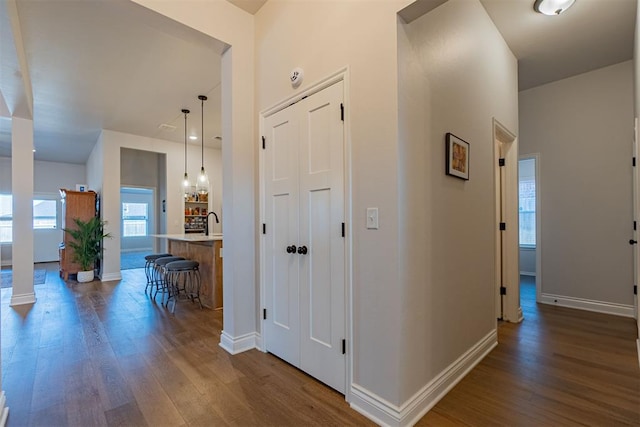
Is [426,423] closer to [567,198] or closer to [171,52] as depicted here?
[567,198]

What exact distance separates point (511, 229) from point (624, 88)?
2.21m

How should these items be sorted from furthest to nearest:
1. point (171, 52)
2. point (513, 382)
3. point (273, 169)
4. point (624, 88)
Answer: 1. point (624, 88)
2. point (171, 52)
3. point (273, 169)
4. point (513, 382)

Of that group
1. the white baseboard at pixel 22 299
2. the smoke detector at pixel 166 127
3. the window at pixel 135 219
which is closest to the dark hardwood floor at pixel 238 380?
the white baseboard at pixel 22 299

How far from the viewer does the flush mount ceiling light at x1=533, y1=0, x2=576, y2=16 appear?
2.54 metres

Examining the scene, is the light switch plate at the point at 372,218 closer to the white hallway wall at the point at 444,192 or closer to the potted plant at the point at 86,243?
the white hallway wall at the point at 444,192

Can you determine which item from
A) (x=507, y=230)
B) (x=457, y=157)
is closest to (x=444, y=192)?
(x=457, y=157)

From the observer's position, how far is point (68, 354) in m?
2.60

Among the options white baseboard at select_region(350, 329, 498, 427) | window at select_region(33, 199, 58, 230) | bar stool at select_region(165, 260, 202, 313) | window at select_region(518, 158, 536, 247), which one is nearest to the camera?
white baseboard at select_region(350, 329, 498, 427)

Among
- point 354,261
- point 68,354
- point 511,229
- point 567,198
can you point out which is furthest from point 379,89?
point 567,198

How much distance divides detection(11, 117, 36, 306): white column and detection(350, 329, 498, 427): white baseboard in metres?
4.93

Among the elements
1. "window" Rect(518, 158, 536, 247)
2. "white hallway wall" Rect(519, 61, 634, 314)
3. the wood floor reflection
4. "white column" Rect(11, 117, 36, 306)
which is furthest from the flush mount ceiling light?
"white column" Rect(11, 117, 36, 306)

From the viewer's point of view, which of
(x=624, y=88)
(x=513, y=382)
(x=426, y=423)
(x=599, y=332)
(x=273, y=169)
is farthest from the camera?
(x=624, y=88)

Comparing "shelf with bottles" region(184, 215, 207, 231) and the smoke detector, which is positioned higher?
the smoke detector

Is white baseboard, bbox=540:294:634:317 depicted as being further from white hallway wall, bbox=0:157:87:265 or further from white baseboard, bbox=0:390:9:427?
white hallway wall, bbox=0:157:87:265
